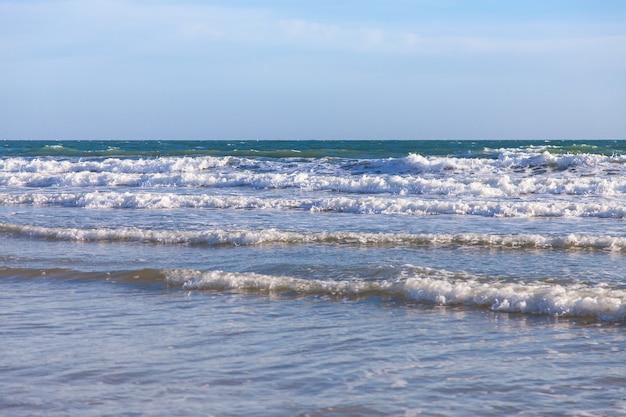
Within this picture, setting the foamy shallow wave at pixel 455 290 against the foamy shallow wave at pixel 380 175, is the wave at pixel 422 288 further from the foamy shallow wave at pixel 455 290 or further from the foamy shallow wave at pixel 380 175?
the foamy shallow wave at pixel 380 175

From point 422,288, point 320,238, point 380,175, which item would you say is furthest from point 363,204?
point 380,175

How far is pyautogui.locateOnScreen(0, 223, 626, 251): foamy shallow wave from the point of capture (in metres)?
10.3

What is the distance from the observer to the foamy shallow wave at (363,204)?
14.2 metres

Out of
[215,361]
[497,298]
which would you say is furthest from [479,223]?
[215,361]

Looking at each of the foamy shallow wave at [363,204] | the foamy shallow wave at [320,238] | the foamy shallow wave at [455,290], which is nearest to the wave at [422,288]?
the foamy shallow wave at [455,290]

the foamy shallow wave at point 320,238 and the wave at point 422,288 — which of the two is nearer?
the wave at point 422,288

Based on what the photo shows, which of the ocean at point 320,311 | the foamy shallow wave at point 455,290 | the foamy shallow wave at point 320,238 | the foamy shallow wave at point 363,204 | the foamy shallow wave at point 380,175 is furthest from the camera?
the foamy shallow wave at point 380,175

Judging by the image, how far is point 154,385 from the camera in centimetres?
473

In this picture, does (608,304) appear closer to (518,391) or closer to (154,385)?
(518,391)

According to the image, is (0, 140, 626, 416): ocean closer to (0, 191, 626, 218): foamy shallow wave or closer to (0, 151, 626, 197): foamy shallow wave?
(0, 191, 626, 218): foamy shallow wave

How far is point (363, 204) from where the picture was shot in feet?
50.4

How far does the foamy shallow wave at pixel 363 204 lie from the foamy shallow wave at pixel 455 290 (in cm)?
657

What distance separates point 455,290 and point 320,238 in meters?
4.09

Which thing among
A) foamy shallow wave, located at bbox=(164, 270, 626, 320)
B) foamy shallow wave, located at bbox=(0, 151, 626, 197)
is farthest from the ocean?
foamy shallow wave, located at bbox=(0, 151, 626, 197)
